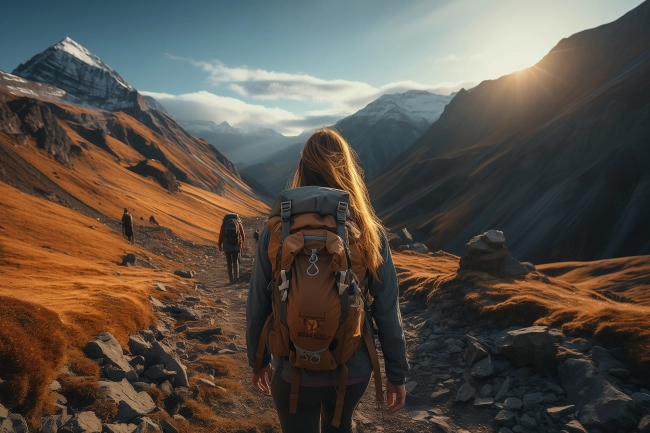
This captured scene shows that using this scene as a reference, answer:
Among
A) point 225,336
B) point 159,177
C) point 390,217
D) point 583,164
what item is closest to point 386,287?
point 225,336

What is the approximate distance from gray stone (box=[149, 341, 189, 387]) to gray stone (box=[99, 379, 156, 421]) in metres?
0.99

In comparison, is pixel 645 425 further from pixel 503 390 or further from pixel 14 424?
pixel 14 424

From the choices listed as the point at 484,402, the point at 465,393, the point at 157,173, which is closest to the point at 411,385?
the point at 465,393

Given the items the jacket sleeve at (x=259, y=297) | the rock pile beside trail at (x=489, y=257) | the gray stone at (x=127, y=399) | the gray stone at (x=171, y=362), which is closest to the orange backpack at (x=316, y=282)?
the jacket sleeve at (x=259, y=297)

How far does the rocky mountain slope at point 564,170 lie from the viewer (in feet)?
212

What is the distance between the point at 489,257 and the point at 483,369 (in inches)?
388

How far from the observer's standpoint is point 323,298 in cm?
288

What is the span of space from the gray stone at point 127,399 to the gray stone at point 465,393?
671cm

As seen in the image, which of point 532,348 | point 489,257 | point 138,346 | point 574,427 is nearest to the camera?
point 574,427

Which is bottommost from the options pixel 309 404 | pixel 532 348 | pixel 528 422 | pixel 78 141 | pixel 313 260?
pixel 528 422

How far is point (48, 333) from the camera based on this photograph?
20.6 feet

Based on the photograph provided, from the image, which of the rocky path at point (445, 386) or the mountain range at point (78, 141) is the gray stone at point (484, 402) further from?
the mountain range at point (78, 141)

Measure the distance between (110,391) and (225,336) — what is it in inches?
216

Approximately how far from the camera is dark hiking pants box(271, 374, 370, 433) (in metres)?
3.29
